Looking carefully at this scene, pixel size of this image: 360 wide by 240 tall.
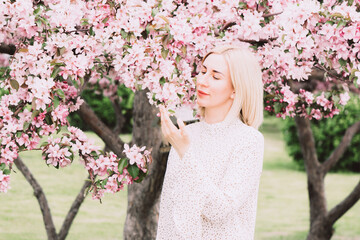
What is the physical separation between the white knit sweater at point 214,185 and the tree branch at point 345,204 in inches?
156

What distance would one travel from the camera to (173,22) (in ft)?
10.3

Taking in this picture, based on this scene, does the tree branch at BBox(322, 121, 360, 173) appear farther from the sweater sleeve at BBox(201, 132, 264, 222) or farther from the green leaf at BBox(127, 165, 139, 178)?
the sweater sleeve at BBox(201, 132, 264, 222)

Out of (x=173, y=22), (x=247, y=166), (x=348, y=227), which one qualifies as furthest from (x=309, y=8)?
(x=348, y=227)

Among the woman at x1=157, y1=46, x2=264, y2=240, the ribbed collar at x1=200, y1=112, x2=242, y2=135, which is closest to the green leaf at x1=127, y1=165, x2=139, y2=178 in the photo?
the woman at x1=157, y1=46, x2=264, y2=240

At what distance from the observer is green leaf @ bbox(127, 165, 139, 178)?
3178 mm

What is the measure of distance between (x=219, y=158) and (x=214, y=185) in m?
0.19

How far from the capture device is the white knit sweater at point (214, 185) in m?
2.39

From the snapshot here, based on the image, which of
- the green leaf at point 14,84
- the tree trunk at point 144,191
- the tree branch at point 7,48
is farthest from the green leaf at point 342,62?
the tree branch at point 7,48

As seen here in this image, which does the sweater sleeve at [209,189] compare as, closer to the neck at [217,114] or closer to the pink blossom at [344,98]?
the neck at [217,114]

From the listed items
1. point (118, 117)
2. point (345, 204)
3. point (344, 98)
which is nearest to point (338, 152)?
point (345, 204)

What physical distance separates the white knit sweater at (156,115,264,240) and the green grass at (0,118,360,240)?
6.72 m

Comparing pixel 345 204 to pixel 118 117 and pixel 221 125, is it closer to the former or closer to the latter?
pixel 118 117

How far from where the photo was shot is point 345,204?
6.34m

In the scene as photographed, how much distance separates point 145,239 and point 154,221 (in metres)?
0.18
